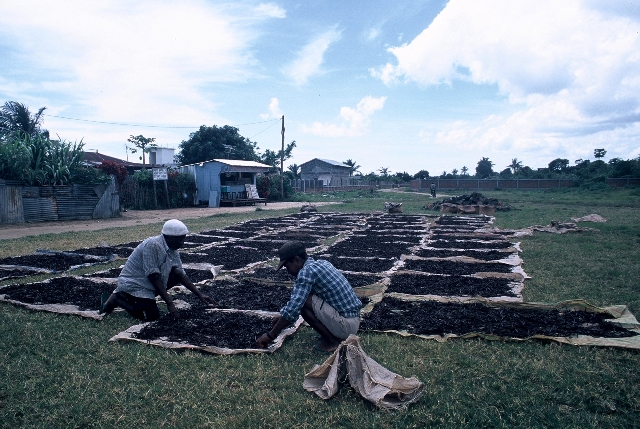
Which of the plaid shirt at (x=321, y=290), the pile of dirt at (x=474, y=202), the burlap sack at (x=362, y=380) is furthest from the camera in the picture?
the pile of dirt at (x=474, y=202)

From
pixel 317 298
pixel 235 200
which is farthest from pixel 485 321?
pixel 235 200

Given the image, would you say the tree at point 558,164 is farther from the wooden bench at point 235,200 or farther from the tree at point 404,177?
the wooden bench at point 235,200

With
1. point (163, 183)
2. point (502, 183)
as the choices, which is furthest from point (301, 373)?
point (502, 183)

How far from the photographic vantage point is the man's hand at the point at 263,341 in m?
3.78

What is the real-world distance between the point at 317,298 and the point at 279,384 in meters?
0.79

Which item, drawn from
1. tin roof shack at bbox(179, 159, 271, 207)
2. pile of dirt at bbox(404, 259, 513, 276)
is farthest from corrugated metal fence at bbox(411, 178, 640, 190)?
pile of dirt at bbox(404, 259, 513, 276)

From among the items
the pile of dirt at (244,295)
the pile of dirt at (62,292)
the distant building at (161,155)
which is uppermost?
the distant building at (161,155)

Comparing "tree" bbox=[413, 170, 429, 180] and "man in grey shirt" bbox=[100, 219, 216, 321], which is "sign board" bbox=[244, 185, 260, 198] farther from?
"tree" bbox=[413, 170, 429, 180]

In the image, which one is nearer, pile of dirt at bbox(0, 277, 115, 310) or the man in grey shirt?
the man in grey shirt

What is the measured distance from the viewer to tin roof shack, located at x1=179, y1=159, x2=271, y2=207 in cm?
2564

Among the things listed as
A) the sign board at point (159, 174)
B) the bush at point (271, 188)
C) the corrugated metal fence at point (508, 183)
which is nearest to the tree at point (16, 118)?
the sign board at point (159, 174)

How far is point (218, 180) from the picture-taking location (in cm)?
2566

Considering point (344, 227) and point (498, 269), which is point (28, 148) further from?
point (498, 269)

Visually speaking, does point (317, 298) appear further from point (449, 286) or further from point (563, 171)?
point (563, 171)
